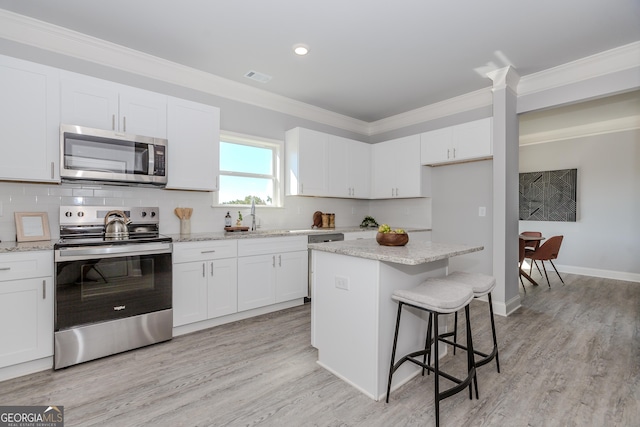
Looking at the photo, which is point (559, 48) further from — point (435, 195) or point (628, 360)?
point (628, 360)

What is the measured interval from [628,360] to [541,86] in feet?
9.08

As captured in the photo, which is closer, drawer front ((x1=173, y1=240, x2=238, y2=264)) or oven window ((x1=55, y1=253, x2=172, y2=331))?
oven window ((x1=55, y1=253, x2=172, y2=331))

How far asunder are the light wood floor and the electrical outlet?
25.4 inches

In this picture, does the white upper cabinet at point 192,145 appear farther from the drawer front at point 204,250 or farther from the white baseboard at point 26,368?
the white baseboard at point 26,368

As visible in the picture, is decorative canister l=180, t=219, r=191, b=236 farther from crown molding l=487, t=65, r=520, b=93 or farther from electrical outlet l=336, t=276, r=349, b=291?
crown molding l=487, t=65, r=520, b=93

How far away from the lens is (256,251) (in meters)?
3.30

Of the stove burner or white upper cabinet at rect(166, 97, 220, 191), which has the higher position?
white upper cabinet at rect(166, 97, 220, 191)

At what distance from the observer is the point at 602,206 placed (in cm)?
528

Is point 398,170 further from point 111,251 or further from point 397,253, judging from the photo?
point 111,251

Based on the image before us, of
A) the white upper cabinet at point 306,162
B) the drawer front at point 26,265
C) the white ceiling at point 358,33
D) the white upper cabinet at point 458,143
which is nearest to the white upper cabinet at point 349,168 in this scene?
the white upper cabinet at point 306,162

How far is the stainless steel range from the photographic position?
2.23 m

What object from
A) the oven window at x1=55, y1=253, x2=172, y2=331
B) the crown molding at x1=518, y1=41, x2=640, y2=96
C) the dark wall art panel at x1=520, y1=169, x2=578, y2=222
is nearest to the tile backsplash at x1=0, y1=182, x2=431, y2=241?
the oven window at x1=55, y1=253, x2=172, y2=331

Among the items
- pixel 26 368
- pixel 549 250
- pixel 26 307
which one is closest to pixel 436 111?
pixel 549 250

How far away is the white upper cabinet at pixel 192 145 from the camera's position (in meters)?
3.05
